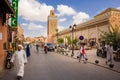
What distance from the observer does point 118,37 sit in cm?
2722

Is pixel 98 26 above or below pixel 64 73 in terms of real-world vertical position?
above

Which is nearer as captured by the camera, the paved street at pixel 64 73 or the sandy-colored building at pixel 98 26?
the paved street at pixel 64 73

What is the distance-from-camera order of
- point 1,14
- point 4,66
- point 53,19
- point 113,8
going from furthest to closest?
point 53,19
point 113,8
point 4,66
point 1,14

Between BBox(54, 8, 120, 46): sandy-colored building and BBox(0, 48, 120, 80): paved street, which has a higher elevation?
BBox(54, 8, 120, 46): sandy-colored building

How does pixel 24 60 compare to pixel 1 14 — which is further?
Result: pixel 1 14

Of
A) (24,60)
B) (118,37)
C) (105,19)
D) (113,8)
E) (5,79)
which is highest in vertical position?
(113,8)

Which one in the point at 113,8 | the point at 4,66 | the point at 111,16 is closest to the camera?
the point at 4,66

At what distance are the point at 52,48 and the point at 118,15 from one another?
20270 mm

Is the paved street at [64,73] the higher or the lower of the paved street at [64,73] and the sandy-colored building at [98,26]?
the lower

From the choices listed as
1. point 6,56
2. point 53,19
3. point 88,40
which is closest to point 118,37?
point 6,56

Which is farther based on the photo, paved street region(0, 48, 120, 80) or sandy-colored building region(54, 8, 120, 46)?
sandy-colored building region(54, 8, 120, 46)

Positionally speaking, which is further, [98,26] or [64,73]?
[98,26]

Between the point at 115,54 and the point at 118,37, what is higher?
the point at 118,37

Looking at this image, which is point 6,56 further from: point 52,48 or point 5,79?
point 52,48
